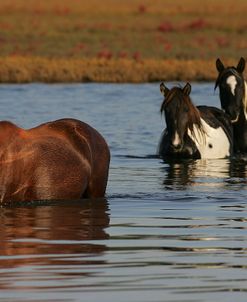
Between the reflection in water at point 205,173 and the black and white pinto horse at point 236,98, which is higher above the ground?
the black and white pinto horse at point 236,98

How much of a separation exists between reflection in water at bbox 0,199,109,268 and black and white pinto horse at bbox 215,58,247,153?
5.78m

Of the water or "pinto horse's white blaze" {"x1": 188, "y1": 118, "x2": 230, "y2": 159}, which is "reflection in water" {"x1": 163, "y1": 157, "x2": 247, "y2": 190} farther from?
"pinto horse's white blaze" {"x1": 188, "y1": 118, "x2": 230, "y2": 159}

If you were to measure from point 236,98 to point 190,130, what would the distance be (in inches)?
73.4

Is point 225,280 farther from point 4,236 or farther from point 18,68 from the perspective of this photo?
point 18,68

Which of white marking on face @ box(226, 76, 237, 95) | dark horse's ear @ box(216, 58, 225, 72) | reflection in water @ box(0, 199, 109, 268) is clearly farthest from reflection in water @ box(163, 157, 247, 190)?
reflection in water @ box(0, 199, 109, 268)

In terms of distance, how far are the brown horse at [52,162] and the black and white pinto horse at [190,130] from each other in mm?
3559

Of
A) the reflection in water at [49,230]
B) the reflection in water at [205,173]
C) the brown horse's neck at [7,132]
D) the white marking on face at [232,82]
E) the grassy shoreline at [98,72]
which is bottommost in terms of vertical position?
the reflection in water at [205,173]

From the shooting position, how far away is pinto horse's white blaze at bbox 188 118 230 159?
1552 cm

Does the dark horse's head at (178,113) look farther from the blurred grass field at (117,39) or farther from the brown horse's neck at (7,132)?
the blurred grass field at (117,39)

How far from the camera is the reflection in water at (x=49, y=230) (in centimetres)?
803

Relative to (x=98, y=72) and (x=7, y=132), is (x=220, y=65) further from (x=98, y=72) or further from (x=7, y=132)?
(x=98, y=72)

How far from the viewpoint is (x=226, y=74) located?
1670 centimetres

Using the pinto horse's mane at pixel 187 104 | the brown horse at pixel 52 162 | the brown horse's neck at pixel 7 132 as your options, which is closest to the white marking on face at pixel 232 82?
the pinto horse's mane at pixel 187 104

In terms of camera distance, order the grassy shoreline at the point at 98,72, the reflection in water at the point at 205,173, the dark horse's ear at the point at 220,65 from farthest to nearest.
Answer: the grassy shoreline at the point at 98,72, the dark horse's ear at the point at 220,65, the reflection in water at the point at 205,173
